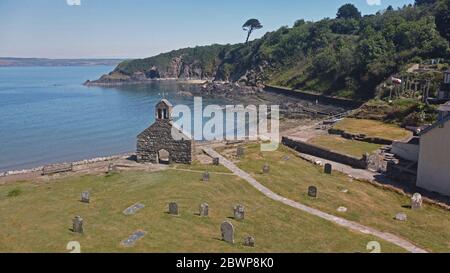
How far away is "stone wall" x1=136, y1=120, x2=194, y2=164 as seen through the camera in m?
34.8

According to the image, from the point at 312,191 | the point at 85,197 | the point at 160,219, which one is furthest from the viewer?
the point at 312,191

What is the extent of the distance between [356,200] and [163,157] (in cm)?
1748

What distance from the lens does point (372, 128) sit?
50.1 meters

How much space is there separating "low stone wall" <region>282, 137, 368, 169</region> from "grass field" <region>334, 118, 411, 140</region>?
25.4 feet

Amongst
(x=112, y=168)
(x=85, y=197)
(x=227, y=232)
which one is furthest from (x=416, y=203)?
(x=112, y=168)

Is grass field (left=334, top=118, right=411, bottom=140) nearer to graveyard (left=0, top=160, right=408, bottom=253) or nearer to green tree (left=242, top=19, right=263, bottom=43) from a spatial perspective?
graveyard (left=0, top=160, right=408, bottom=253)

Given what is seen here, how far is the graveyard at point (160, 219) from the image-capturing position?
1748cm

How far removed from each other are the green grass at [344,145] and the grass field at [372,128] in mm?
2313

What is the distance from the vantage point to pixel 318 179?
31.4 meters

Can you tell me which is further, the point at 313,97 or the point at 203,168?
the point at 313,97

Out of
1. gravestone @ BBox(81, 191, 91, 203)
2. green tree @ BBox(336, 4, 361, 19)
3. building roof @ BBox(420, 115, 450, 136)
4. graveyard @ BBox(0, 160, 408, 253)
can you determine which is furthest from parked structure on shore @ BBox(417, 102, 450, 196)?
green tree @ BBox(336, 4, 361, 19)

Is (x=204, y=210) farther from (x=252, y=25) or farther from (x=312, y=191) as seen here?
(x=252, y=25)

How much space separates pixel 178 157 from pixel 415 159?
1971 cm
